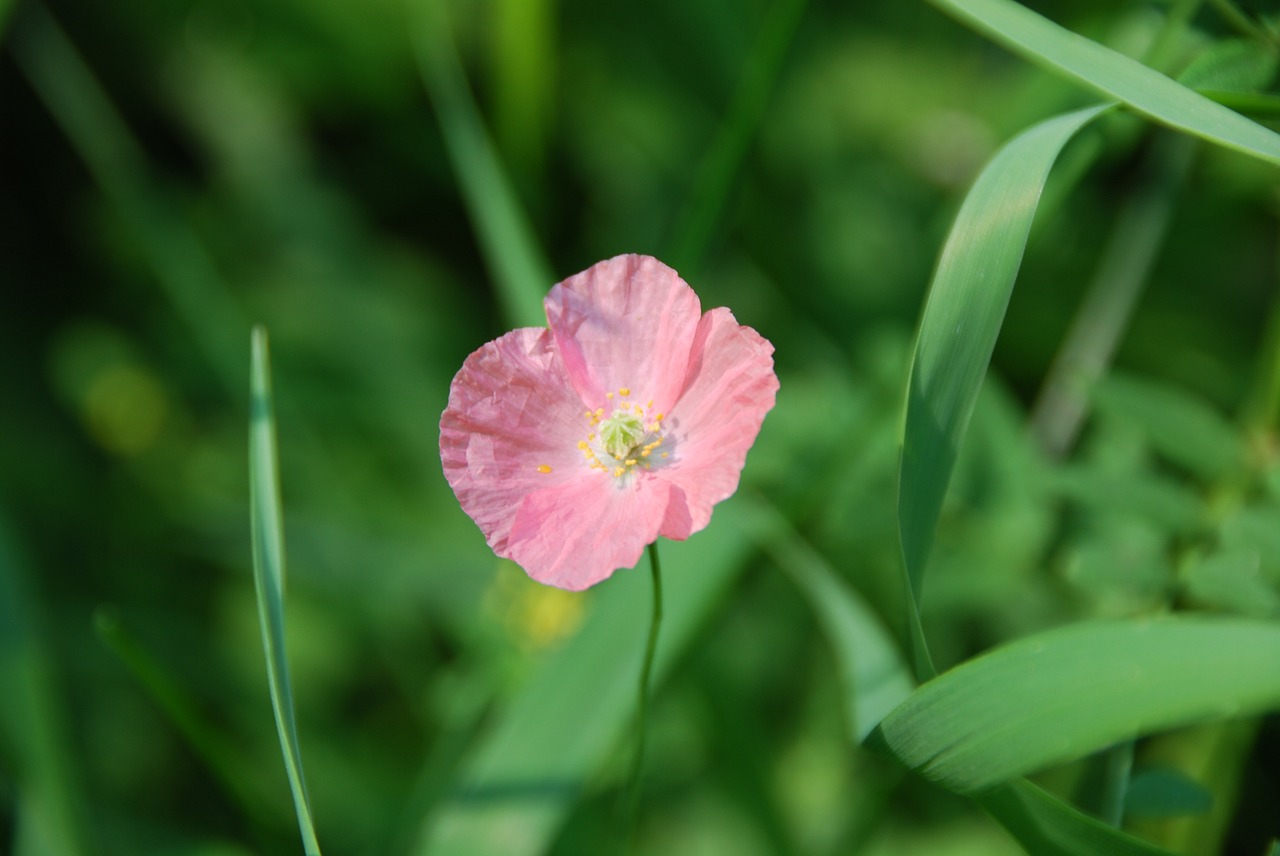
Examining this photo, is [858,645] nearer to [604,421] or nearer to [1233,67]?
[604,421]

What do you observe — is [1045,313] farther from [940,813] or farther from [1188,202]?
[940,813]

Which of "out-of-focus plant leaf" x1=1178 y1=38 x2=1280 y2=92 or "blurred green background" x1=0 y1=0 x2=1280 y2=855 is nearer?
"out-of-focus plant leaf" x1=1178 y1=38 x2=1280 y2=92

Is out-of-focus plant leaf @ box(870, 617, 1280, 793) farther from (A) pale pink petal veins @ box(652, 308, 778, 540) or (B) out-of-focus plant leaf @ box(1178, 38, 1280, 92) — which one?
(B) out-of-focus plant leaf @ box(1178, 38, 1280, 92)

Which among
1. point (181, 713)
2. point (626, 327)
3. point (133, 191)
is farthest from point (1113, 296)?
point (133, 191)

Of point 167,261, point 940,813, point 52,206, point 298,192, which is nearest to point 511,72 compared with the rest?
point 298,192

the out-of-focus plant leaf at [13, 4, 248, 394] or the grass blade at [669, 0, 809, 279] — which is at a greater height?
the out-of-focus plant leaf at [13, 4, 248, 394]

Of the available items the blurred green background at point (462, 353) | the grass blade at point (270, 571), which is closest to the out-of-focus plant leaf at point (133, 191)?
the blurred green background at point (462, 353)

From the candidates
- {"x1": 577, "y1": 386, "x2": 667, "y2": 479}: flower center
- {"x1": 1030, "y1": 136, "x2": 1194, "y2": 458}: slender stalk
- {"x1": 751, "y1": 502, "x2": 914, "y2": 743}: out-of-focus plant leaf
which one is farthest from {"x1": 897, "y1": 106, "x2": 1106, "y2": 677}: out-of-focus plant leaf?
{"x1": 1030, "y1": 136, "x2": 1194, "y2": 458}: slender stalk
